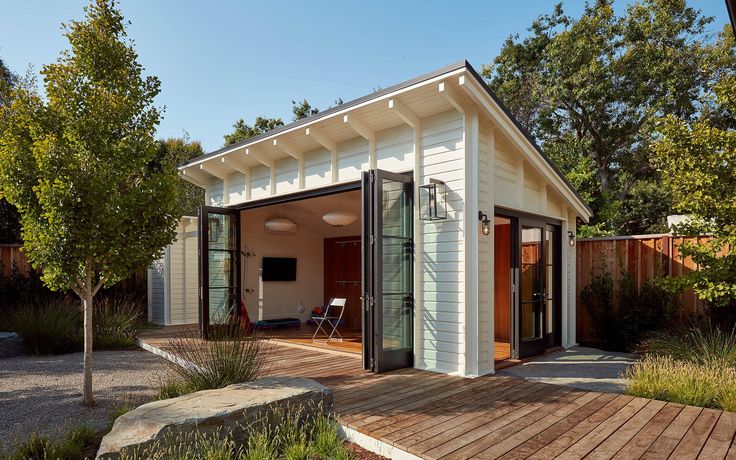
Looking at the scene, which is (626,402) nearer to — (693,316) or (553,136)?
(693,316)

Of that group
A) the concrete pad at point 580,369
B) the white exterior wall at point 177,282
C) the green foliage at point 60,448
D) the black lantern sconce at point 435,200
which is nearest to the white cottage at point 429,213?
the black lantern sconce at point 435,200

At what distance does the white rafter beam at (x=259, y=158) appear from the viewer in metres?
7.39

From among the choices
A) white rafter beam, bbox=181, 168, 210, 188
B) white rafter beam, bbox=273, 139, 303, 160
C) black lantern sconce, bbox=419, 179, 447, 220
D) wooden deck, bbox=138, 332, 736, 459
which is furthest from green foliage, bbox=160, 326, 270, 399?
white rafter beam, bbox=181, 168, 210, 188

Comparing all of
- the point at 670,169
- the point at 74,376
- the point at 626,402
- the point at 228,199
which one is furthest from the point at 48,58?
the point at 670,169

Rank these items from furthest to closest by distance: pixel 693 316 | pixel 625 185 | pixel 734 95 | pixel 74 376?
pixel 625 185 < pixel 693 316 < pixel 74 376 < pixel 734 95

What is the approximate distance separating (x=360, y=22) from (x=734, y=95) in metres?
6.05

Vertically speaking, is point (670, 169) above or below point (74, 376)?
above

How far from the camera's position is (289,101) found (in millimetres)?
18797

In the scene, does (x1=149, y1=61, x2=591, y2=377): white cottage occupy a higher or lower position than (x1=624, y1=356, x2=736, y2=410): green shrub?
higher

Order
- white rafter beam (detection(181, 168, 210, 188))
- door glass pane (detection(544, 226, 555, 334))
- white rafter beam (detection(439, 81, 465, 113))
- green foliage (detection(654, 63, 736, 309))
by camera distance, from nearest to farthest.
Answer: white rafter beam (detection(439, 81, 465, 113)) < green foliage (detection(654, 63, 736, 309)) < door glass pane (detection(544, 226, 555, 334)) < white rafter beam (detection(181, 168, 210, 188))

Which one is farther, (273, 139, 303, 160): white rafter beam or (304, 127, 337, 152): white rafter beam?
(273, 139, 303, 160): white rafter beam

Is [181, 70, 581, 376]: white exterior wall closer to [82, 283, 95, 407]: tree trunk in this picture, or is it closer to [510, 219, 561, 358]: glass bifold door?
[510, 219, 561, 358]: glass bifold door

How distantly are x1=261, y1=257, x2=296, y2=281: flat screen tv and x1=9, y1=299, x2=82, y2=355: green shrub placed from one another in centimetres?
349

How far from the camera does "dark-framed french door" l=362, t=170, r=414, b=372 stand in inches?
204
